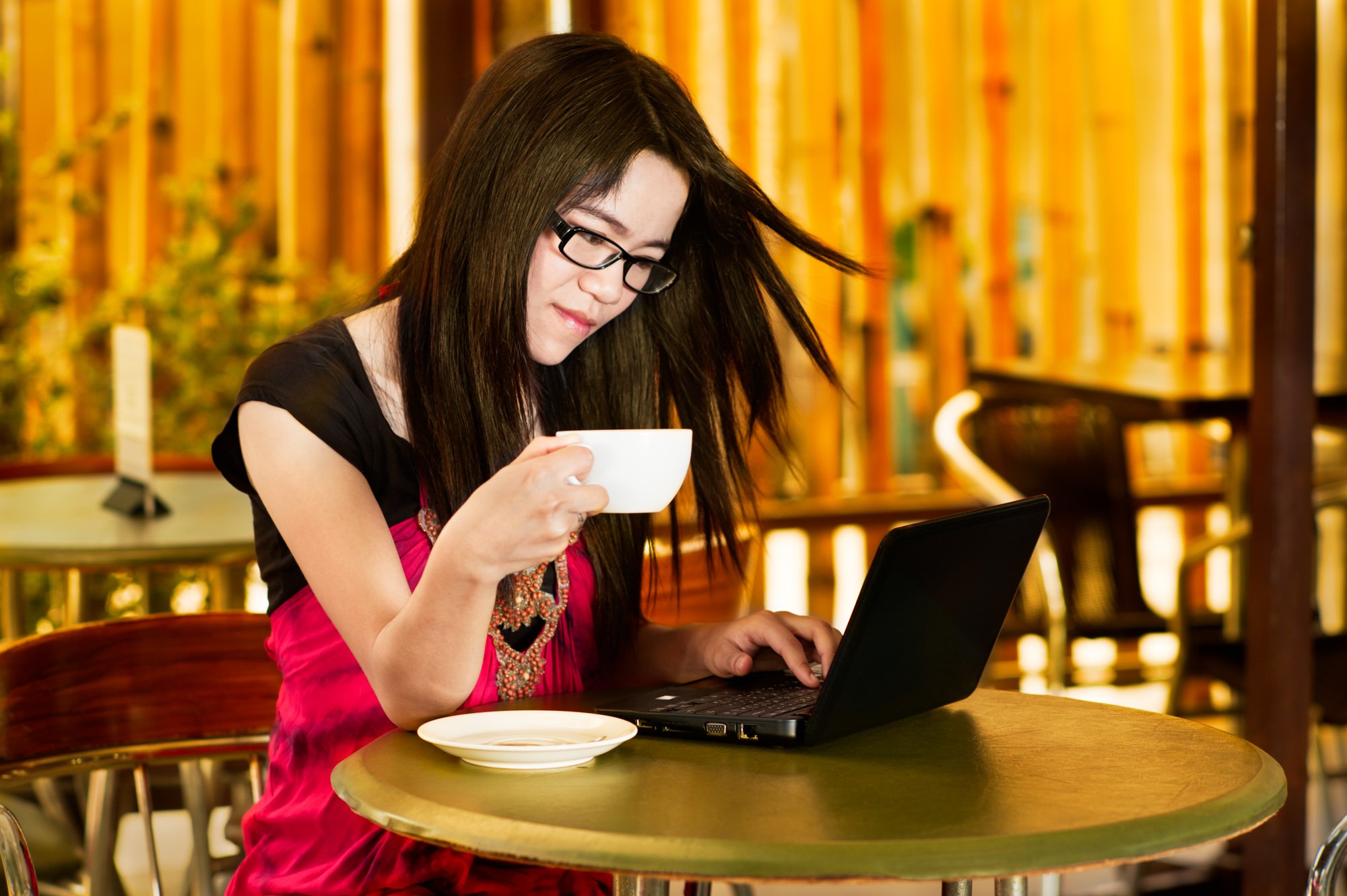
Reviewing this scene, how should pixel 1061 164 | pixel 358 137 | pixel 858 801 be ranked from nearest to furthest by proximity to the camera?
pixel 858 801 → pixel 358 137 → pixel 1061 164

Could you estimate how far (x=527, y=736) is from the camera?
1.16 m

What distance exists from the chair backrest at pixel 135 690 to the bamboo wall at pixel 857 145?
2.49 meters

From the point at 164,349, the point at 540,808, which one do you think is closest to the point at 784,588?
the point at 164,349

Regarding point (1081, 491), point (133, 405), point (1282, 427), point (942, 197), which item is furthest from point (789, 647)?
point (942, 197)

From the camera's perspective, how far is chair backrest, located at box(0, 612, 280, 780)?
4.72 feet

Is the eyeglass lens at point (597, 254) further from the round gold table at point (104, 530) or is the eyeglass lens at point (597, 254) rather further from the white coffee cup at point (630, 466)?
the round gold table at point (104, 530)

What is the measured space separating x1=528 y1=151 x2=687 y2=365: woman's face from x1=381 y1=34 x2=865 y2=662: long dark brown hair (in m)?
0.01

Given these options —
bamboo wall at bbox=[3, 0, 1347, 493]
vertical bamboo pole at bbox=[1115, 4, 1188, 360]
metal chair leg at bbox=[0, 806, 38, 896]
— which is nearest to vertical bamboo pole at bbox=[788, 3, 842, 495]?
bamboo wall at bbox=[3, 0, 1347, 493]

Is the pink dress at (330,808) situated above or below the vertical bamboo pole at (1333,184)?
below

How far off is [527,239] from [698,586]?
0.70m

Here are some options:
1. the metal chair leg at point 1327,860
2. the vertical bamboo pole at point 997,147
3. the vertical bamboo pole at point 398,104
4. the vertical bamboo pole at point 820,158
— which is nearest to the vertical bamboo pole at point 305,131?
the vertical bamboo pole at point 398,104

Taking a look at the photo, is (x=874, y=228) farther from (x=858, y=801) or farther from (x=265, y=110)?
(x=858, y=801)

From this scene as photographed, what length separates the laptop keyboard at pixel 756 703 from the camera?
1.22 metres

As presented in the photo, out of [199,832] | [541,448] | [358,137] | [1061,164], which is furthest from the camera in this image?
[1061,164]
